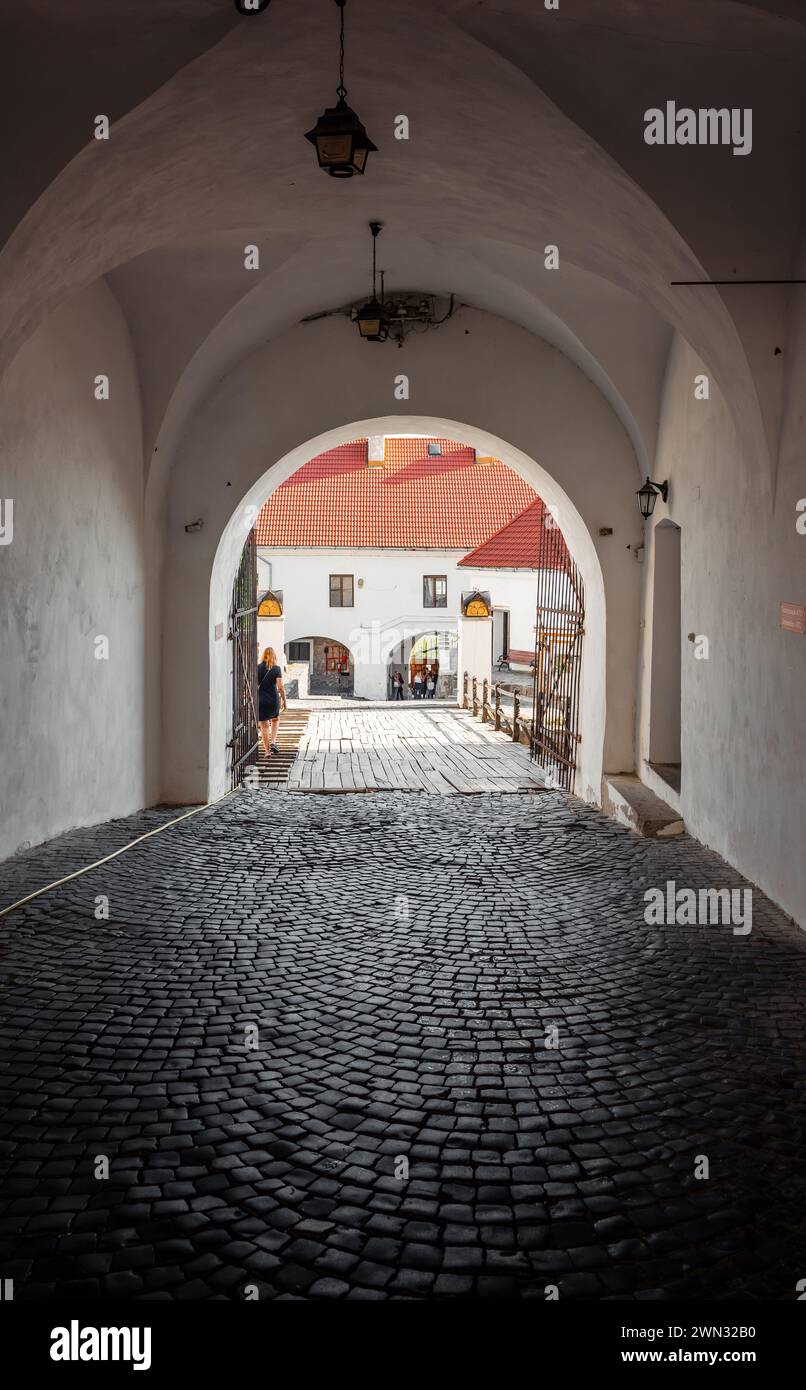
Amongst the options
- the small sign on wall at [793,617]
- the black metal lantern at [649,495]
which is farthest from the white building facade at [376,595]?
the small sign on wall at [793,617]

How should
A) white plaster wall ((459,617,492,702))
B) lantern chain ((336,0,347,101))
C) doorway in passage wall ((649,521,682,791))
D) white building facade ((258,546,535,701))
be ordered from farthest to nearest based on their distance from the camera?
white building facade ((258,546,535,701))
white plaster wall ((459,617,492,702))
doorway in passage wall ((649,521,682,791))
lantern chain ((336,0,347,101))

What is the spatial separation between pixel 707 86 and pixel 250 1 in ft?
7.05

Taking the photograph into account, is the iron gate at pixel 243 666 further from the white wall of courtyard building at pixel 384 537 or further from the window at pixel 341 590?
the window at pixel 341 590

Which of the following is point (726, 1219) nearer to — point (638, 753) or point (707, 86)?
point (707, 86)

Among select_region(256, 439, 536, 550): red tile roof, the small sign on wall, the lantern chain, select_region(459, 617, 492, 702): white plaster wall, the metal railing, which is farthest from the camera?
select_region(256, 439, 536, 550): red tile roof

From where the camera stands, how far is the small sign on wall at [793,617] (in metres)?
5.68

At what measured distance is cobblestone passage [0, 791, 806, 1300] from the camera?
2.80 metres

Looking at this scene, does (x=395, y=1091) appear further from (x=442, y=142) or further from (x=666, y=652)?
(x=666, y=652)

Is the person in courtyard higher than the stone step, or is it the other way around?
the person in courtyard

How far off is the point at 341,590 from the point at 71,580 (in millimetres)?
28727

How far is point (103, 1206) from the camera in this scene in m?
3.02

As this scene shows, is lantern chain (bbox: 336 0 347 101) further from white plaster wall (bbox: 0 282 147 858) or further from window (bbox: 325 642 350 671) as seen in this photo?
window (bbox: 325 642 350 671)

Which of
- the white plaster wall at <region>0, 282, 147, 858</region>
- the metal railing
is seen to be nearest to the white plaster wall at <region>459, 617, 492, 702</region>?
the metal railing

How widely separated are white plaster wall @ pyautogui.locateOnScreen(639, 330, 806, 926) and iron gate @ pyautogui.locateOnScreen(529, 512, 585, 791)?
2281 mm
